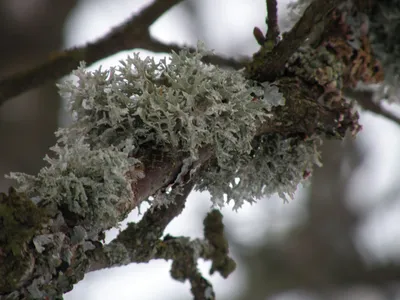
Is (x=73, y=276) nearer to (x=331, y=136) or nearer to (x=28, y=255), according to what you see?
(x=28, y=255)

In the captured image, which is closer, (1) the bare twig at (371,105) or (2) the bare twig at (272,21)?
(2) the bare twig at (272,21)

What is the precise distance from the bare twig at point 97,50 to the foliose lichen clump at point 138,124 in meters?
0.65

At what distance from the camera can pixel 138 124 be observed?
2.81 ft

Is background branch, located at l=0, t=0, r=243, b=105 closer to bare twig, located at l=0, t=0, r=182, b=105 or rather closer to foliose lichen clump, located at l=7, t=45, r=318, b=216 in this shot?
bare twig, located at l=0, t=0, r=182, b=105

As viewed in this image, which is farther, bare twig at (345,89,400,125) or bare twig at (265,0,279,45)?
bare twig at (345,89,400,125)

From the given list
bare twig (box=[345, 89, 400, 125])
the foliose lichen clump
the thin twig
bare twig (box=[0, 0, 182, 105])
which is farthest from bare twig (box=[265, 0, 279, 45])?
bare twig (box=[345, 89, 400, 125])

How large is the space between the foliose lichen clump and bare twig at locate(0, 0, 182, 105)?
0.65 m

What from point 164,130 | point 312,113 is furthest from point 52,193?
point 312,113

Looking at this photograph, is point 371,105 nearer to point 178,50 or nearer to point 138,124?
point 178,50

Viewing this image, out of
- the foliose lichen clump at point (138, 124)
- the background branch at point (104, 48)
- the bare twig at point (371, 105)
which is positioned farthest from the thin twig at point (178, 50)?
the foliose lichen clump at point (138, 124)

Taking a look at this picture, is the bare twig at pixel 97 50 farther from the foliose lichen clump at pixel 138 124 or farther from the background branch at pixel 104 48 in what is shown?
the foliose lichen clump at pixel 138 124

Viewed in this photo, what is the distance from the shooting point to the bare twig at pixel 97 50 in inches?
60.5

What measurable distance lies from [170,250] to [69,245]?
392mm

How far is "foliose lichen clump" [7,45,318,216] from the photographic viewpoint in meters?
0.74
